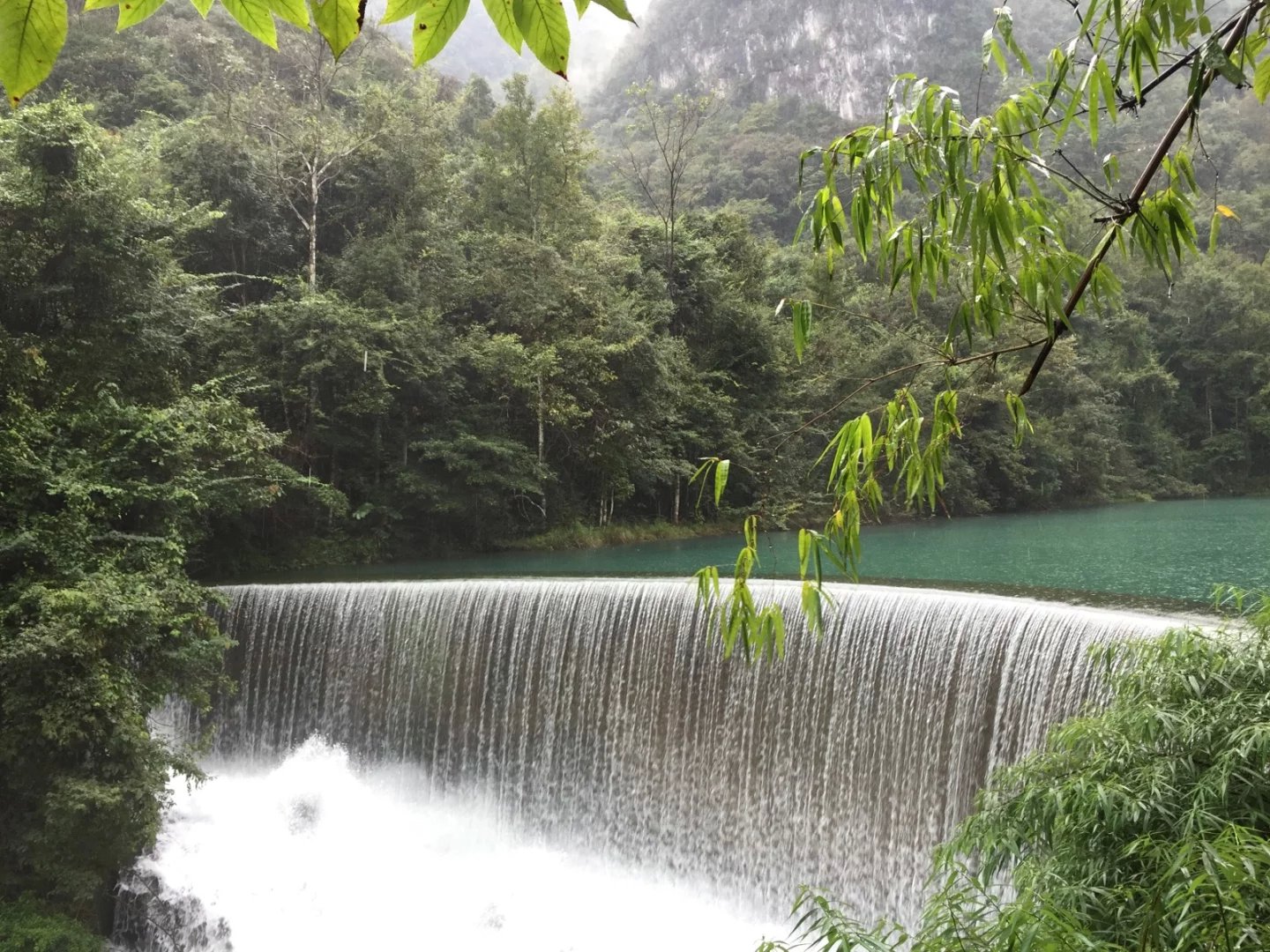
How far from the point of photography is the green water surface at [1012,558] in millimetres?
9289

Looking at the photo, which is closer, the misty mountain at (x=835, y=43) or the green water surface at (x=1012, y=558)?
the green water surface at (x=1012, y=558)

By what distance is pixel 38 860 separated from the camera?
5059mm

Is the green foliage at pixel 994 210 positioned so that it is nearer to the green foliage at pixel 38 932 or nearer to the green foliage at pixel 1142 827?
the green foliage at pixel 1142 827

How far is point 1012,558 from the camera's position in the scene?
1148 cm

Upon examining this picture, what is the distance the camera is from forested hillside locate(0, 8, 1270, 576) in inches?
367

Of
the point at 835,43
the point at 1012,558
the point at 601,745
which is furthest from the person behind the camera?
the point at 835,43

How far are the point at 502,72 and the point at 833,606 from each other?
217 ft

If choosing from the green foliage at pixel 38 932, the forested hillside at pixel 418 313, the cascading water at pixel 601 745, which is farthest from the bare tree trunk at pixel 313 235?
the green foliage at pixel 38 932

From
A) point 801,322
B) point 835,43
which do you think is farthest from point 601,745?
point 835,43

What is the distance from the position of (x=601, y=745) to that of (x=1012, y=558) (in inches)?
272

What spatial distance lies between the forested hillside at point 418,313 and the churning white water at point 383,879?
3676 mm

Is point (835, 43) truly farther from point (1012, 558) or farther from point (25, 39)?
point (25, 39)

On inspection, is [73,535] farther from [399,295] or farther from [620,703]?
[399,295]

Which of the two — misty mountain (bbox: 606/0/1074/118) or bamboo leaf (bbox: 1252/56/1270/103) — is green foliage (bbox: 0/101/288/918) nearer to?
bamboo leaf (bbox: 1252/56/1270/103)
